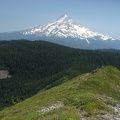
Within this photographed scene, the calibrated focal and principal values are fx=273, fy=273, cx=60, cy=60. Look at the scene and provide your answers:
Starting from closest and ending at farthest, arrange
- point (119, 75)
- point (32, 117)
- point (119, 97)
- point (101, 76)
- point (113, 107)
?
point (32, 117) < point (113, 107) < point (119, 97) < point (101, 76) < point (119, 75)

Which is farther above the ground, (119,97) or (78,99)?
(78,99)

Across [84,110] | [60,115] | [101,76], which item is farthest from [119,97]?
[60,115]

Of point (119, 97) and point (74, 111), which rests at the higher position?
point (74, 111)

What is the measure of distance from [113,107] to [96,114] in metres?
6.95

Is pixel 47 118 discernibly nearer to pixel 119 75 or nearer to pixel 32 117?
pixel 32 117

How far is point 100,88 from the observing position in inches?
2152

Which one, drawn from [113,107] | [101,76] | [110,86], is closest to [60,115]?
[113,107]

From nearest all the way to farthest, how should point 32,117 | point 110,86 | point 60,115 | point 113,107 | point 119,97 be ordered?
point 60,115 → point 32,117 → point 113,107 → point 119,97 → point 110,86

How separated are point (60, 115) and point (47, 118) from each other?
1.61 meters

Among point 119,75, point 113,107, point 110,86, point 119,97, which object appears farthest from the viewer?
point 119,75

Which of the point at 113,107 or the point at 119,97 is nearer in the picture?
the point at 113,107

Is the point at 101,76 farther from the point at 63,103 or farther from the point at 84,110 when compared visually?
the point at 84,110

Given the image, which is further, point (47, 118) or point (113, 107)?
point (113, 107)

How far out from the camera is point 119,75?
7356cm
